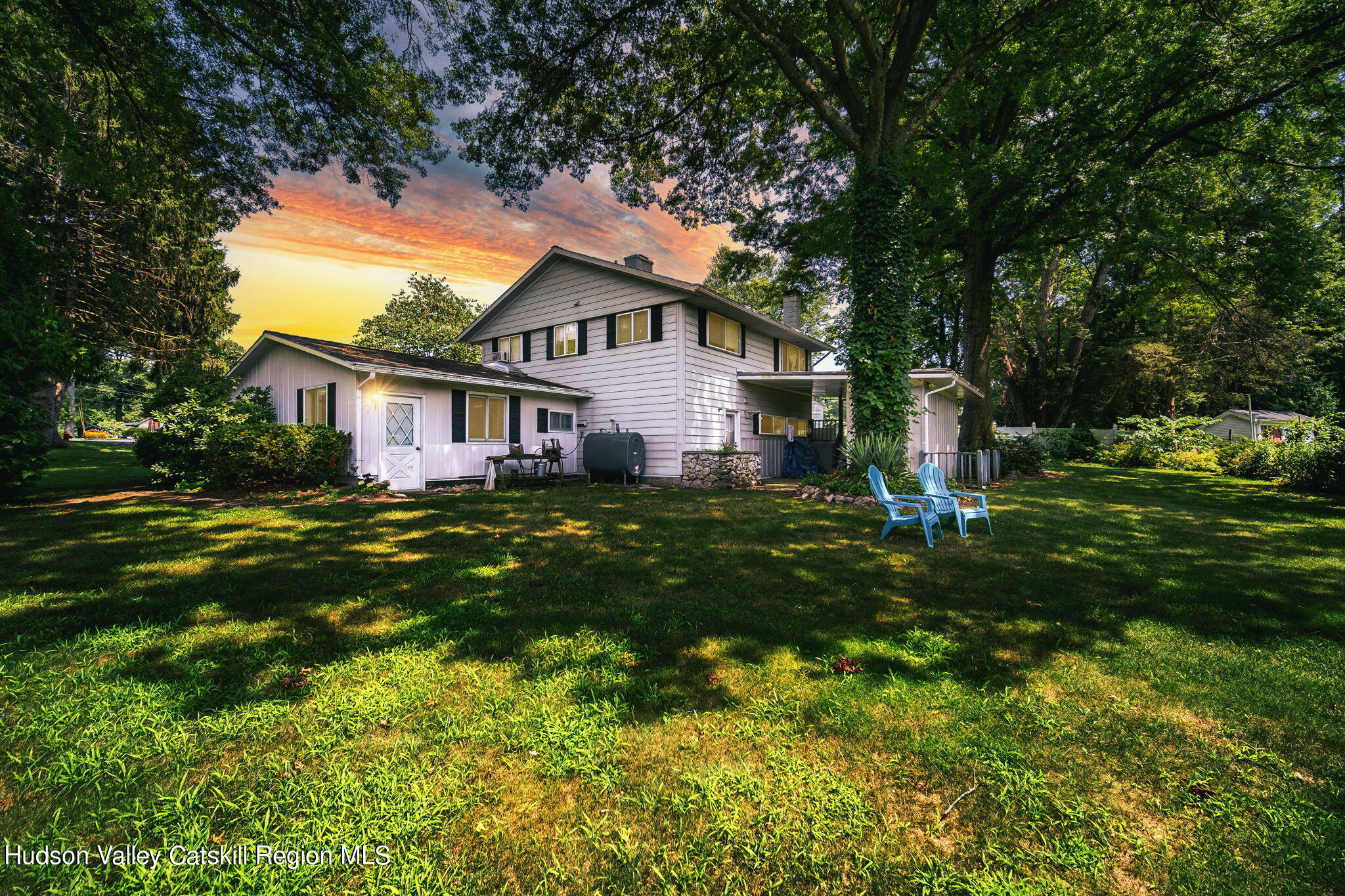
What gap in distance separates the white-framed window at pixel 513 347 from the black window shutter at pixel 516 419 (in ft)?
12.7

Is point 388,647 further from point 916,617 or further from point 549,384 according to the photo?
point 549,384

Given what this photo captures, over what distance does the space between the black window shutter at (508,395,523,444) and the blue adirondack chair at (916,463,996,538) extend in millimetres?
11306

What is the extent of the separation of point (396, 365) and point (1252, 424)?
1510 inches

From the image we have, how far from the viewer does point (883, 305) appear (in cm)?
1067

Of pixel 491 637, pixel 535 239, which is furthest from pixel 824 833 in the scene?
pixel 535 239

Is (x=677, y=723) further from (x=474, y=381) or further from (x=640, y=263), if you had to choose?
(x=640, y=263)

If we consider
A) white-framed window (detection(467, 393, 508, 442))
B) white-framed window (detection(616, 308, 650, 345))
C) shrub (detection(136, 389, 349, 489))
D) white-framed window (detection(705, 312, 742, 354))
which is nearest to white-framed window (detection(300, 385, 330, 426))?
shrub (detection(136, 389, 349, 489))

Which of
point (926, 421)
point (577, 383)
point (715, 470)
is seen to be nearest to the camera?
point (715, 470)

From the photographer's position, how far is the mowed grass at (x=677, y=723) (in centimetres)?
175

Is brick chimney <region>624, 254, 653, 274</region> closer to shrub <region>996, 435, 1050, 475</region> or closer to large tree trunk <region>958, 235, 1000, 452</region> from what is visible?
large tree trunk <region>958, 235, 1000, 452</region>

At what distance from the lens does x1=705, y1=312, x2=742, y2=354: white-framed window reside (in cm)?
1458

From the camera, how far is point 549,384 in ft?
49.1

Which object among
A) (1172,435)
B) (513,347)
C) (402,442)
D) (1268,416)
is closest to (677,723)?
(402,442)

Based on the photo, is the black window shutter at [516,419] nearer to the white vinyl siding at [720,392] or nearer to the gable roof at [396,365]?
the gable roof at [396,365]
